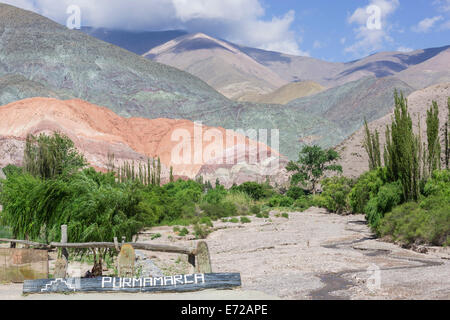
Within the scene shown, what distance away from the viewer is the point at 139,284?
452 inches

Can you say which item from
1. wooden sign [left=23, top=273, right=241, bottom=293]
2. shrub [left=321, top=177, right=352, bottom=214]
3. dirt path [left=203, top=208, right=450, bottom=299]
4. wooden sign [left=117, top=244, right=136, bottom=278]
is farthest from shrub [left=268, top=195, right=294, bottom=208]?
wooden sign [left=23, top=273, right=241, bottom=293]

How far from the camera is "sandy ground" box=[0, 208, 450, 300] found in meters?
12.2

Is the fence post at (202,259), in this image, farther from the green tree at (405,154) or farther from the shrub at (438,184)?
the shrub at (438,184)

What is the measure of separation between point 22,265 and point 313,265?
8.89 m

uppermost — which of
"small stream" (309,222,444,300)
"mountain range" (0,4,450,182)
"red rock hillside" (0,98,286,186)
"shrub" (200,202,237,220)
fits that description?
"mountain range" (0,4,450,182)

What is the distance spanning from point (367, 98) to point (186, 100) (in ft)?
194

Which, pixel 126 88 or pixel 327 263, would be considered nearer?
pixel 327 263

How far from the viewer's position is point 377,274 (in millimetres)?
15023

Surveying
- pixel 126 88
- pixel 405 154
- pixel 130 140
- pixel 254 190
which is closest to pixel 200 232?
pixel 405 154

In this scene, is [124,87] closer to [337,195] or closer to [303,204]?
[303,204]

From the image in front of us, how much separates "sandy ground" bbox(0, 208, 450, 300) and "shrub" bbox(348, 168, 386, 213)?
7.64 ft

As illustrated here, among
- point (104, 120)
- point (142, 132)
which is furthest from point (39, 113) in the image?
point (142, 132)

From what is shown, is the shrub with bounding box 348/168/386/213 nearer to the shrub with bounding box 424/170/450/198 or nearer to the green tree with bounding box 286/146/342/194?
the shrub with bounding box 424/170/450/198
